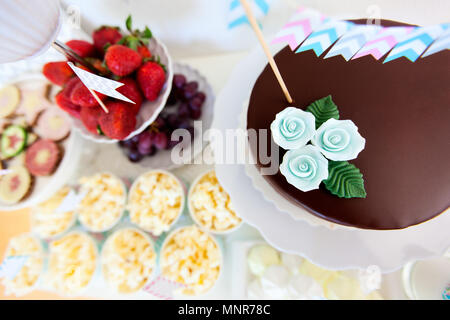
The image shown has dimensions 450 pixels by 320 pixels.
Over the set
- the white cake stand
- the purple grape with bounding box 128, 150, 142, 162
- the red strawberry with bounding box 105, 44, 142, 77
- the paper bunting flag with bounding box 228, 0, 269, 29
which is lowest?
the white cake stand

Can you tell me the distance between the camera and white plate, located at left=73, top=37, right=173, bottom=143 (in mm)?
839

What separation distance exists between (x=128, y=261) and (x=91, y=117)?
561mm

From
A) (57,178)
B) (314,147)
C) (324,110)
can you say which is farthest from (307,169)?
(57,178)

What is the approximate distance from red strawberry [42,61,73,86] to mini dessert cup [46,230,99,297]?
62 centimetres

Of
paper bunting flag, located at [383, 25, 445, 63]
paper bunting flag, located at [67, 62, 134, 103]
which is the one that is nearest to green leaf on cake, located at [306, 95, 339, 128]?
paper bunting flag, located at [383, 25, 445, 63]

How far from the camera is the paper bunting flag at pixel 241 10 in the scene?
3.28 ft

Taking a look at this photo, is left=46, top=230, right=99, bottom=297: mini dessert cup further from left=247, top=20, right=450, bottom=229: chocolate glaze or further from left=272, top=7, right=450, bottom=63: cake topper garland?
left=272, top=7, right=450, bottom=63: cake topper garland

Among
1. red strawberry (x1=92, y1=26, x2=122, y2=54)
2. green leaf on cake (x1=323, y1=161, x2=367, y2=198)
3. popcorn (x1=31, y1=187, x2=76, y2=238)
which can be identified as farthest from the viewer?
popcorn (x1=31, y1=187, x2=76, y2=238)

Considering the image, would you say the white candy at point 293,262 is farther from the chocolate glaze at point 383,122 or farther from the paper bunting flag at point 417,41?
the paper bunting flag at point 417,41

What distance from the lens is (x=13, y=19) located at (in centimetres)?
52

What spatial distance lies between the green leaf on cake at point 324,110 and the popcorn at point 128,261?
78 cm

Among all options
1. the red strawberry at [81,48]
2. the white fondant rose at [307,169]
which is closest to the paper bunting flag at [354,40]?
the white fondant rose at [307,169]
